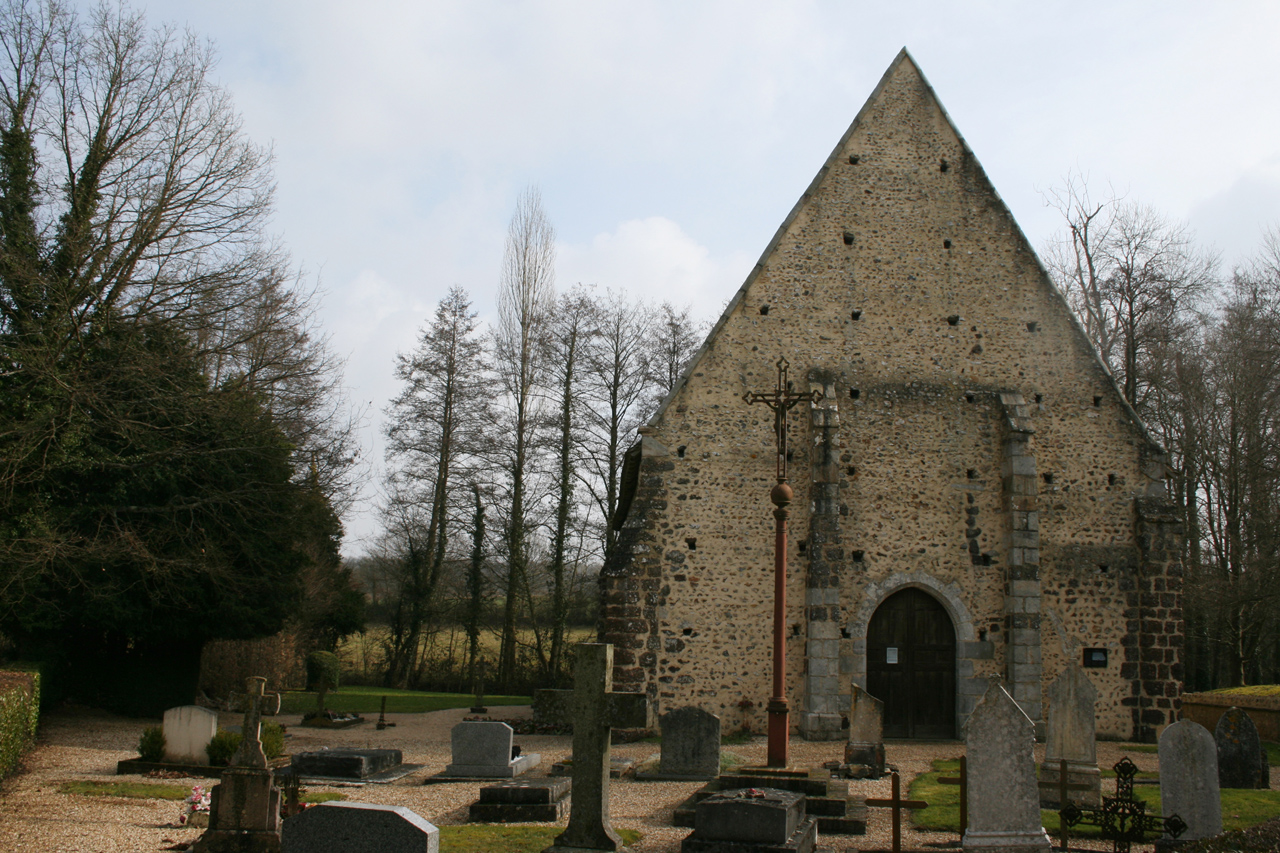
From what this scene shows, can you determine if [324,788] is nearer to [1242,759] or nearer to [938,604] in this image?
[938,604]

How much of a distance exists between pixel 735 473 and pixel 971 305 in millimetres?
4844

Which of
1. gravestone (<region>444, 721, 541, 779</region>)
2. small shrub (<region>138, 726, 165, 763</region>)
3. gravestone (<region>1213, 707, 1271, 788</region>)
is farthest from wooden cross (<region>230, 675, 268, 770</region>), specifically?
gravestone (<region>1213, 707, 1271, 788</region>)

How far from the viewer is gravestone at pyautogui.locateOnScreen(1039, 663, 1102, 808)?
816 cm

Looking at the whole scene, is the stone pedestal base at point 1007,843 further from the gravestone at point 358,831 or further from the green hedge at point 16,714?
the green hedge at point 16,714

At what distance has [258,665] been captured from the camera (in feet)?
68.6

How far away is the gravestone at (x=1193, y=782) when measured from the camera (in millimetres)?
6863

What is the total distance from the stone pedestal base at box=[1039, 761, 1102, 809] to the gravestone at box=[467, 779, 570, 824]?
4430 mm

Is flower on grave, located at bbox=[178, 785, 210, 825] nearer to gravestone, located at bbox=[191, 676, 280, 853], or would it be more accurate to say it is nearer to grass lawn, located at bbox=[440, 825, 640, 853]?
gravestone, located at bbox=[191, 676, 280, 853]

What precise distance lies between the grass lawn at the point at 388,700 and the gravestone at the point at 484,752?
8.78 m

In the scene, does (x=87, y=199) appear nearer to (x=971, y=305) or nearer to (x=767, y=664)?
(x=767, y=664)

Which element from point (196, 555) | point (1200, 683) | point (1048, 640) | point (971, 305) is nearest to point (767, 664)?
point (1048, 640)

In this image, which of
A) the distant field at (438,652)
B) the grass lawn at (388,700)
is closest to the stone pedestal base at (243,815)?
the grass lawn at (388,700)

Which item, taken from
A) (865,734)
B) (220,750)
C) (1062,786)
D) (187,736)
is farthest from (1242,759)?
(187,736)

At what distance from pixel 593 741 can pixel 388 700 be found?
17.8 meters
